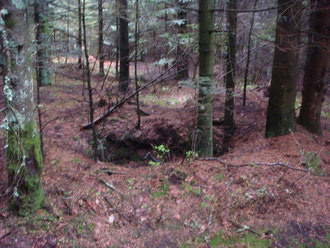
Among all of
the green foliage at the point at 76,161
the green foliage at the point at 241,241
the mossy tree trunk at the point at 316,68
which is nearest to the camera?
the green foliage at the point at 241,241

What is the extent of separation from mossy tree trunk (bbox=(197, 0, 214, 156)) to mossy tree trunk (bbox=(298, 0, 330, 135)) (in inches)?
102

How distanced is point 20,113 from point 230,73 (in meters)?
6.07

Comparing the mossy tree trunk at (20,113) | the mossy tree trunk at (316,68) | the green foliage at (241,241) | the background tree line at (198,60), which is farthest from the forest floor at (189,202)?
the mossy tree trunk at (316,68)

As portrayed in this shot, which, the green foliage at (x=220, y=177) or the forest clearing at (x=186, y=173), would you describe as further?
the green foliage at (x=220, y=177)

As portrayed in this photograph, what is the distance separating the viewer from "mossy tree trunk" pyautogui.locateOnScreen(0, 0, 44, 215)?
3.41m

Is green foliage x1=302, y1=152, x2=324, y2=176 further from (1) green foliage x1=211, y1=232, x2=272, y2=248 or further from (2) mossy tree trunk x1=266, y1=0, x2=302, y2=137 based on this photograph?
(1) green foliage x1=211, y1=232, x2=272, y2=248

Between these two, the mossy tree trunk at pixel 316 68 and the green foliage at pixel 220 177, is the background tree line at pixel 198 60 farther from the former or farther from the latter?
the green foliage at pixel 220 177

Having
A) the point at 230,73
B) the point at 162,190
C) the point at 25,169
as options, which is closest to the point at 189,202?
the point at 162,190

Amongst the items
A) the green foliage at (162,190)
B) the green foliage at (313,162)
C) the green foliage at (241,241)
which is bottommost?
the green foliage at (241,241)

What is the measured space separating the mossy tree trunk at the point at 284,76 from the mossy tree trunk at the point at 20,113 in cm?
538

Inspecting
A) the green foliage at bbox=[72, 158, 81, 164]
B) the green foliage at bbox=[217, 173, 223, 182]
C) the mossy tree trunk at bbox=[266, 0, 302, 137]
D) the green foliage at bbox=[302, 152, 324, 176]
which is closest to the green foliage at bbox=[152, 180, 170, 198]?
the green foliage at bbox=[217, 173, 223, 182]

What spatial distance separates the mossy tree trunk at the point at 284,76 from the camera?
20.6ft

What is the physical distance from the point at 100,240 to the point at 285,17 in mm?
6093

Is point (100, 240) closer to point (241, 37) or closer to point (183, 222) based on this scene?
point (183, 222)
